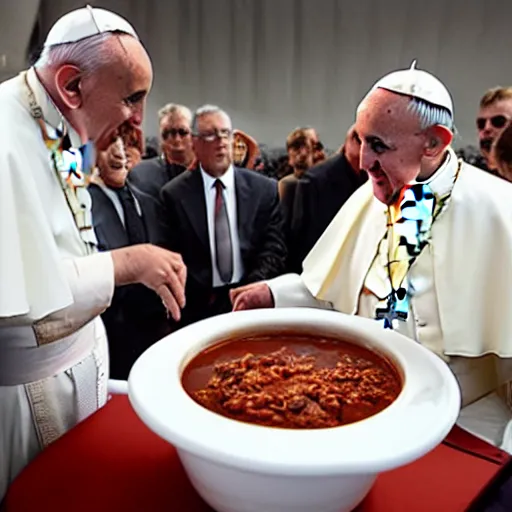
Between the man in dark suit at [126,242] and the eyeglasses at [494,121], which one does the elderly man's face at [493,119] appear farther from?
the man in dark suit at [126,242]

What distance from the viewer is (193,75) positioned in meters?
1.67

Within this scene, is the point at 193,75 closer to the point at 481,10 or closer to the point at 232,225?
the point at 232,225

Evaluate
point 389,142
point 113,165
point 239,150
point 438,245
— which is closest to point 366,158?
point 389,142

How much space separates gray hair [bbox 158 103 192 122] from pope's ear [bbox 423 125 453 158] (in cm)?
70

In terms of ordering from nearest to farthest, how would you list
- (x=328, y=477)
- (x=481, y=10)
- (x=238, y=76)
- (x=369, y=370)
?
(x=328, y=477) < (x=369, y=370) < (x=481, y=10) < (x=238, y=76)

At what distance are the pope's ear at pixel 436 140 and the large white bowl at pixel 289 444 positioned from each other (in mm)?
625

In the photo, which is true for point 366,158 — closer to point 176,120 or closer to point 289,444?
point 176,120

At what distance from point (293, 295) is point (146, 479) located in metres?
0.78

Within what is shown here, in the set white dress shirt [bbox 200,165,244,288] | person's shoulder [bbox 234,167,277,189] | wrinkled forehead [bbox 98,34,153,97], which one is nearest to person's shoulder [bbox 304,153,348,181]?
person's shoulder [bbox 234,167,277,189]

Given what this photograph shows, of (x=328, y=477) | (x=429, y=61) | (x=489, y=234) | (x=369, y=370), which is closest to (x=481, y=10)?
(x=429, y=61)

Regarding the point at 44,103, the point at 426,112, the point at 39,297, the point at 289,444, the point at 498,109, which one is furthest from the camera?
the point at 498,109

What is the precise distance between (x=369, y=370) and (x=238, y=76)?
97 centimetres

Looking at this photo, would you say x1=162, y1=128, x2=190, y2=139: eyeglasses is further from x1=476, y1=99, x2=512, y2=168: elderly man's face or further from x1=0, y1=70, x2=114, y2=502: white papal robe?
x1=476, y1=99, x2=512, y2=168: elderly man's face

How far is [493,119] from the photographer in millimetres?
1569
